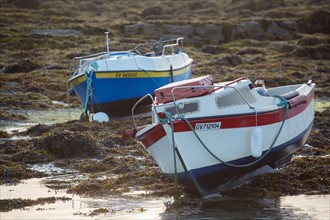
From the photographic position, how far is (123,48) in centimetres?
3891

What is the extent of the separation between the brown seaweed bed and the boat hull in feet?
3.65

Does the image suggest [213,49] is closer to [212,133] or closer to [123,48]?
[123,48]

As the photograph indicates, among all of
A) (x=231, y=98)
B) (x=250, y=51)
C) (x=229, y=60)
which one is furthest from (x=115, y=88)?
(x=250, y=51)

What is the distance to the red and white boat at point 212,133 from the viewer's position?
443 inches

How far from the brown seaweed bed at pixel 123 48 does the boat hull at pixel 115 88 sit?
111 cm

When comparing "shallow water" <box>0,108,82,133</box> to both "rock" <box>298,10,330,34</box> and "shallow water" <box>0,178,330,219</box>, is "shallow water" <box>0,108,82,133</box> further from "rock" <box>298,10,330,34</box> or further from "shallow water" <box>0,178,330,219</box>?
"rock" <box>298,10,330,34</box>

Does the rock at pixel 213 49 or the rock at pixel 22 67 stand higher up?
the rock at pixel 22 67

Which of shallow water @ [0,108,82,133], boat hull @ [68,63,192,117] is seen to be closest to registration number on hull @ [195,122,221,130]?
shallow water @ [0,108,82,133]

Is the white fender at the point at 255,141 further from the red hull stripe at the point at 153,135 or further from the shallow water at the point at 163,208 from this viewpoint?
the red hull stripe at the point at 153,135

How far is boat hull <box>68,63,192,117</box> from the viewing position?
68.9ft

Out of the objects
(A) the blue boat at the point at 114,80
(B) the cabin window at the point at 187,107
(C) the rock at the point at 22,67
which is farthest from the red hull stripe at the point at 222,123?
(C) the rock at the point at 22,67

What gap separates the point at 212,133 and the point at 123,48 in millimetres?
27948

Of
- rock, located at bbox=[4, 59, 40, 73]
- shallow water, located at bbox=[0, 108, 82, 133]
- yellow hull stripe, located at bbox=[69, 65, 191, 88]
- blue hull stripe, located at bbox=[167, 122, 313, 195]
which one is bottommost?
rock, located at bbox=[4, 59, 40, 73]

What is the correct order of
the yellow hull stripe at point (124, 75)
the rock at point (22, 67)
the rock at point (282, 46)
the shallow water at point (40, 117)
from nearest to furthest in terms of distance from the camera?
the shallow water at point (40, 117) → the yellow hull stripe at point (124, 75) → the rock at point (22, 67) → the rock at point (282, 46)
